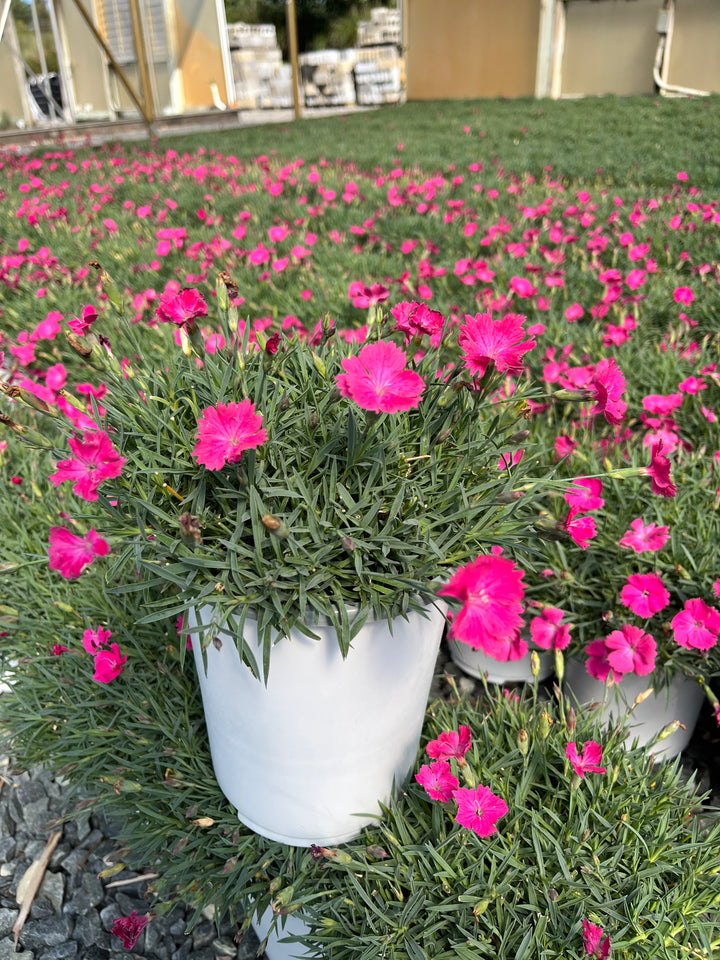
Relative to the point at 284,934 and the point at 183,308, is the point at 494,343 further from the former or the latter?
the point at 284,934

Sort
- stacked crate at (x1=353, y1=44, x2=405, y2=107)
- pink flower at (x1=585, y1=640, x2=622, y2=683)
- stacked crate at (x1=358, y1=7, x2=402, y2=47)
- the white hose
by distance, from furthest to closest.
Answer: stacked crate at (x1=358, y1=7, x2=402, y2=47) → stacked crate at (x1=353, y1=44, x2=405, y2=107) → the white hose → pink flower at (x1=585, y1=640, x2=622, y2=683)

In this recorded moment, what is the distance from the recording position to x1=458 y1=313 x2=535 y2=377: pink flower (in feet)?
3.28

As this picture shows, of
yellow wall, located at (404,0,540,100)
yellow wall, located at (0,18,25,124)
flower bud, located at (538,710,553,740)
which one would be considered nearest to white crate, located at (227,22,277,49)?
yellow wall, located at (404,0,540,100)

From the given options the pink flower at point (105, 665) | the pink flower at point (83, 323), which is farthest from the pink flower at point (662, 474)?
the pink flower at point (105, 665)

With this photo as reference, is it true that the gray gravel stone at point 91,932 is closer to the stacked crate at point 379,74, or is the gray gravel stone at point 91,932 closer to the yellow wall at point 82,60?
the yellow wall at point 82,60

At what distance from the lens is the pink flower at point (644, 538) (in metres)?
1.54

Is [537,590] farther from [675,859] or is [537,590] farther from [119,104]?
[119,104]

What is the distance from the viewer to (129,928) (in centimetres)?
132

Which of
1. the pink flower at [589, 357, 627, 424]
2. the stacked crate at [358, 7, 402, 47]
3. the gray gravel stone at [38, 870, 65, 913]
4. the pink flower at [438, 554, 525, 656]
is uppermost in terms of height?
the stacked crate at [358, 7, 402, 47]

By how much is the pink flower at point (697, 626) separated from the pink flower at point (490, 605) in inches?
30.4

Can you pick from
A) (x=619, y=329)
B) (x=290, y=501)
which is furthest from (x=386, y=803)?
(x=619, y=329)

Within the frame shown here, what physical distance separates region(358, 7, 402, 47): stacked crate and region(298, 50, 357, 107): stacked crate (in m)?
0.61

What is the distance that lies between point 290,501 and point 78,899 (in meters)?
1.09

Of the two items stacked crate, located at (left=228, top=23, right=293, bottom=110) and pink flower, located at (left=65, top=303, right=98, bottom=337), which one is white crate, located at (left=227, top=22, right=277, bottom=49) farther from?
pink flower, located at (left=65, top=303, right=98, bottom=337)
